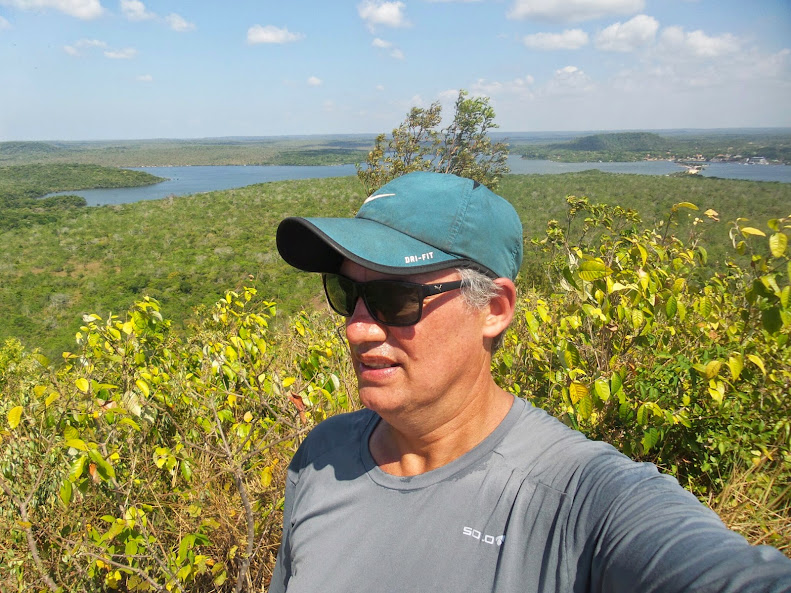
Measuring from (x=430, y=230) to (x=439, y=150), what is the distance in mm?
15404

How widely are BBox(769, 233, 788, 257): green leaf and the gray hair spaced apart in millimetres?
887

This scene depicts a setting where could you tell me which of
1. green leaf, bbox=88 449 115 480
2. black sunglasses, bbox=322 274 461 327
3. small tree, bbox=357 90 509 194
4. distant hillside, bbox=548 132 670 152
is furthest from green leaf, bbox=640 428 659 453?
distant hillside, bbox=548 132 670 152

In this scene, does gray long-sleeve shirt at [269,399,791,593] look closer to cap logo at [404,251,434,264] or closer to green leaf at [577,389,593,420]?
cap logo at [404,251,434,264]

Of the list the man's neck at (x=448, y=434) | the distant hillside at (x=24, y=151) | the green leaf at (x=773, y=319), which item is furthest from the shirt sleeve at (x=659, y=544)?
the distant hillside at (x=24, y=151)

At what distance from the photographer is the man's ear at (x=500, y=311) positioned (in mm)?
1113

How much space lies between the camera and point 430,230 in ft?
3.43

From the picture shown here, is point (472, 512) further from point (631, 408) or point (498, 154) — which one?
point (498, 154)

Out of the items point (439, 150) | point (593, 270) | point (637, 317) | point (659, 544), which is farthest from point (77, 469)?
point (439, 150)

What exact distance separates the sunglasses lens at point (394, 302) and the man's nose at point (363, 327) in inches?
0.8

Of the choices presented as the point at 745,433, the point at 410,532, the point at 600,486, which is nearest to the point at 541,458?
the point at 600,486

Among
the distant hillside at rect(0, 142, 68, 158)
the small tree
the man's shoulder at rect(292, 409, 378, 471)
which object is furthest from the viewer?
the distant hillside at rect(0, 142, 68, 158)

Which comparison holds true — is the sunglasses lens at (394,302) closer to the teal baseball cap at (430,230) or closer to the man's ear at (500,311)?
the teal baseball cap at (430,230)

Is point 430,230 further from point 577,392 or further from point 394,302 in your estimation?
point 577,392

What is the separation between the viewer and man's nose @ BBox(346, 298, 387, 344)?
3.63 feet
